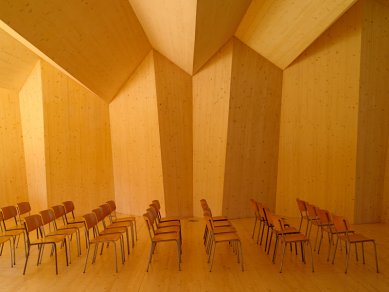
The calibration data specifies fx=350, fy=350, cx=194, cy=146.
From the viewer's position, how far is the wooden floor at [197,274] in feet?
13.8

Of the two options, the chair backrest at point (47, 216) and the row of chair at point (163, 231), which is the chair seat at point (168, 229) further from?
the chair backrest at point (47, 216)

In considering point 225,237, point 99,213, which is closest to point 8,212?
point 99,213

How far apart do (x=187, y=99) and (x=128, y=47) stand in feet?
5.83

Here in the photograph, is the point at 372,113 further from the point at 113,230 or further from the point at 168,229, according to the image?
the point at 113,230

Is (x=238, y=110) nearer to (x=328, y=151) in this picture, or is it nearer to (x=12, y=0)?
(x=328, y=151)

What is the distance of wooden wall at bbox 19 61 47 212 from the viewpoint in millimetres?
7906

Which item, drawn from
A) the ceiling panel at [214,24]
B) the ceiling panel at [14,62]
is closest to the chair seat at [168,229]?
the ceiling panel at [214,24]

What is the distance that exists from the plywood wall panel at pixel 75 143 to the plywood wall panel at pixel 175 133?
5.74 ft

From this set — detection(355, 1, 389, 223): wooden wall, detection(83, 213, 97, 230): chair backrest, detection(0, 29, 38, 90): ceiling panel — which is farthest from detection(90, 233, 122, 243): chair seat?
detection(355, 1, 389, 223): wooden wall

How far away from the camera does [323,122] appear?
23.7 feet

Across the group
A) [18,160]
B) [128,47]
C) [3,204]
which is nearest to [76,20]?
[128,47]

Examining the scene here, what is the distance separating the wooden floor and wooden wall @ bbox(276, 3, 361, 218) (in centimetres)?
180

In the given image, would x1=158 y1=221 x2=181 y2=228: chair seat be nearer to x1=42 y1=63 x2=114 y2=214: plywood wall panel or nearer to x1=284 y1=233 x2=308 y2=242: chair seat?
x1=284 y1=233 x2=308 y2=242: chair seat

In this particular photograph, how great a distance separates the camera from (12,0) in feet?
11.8
